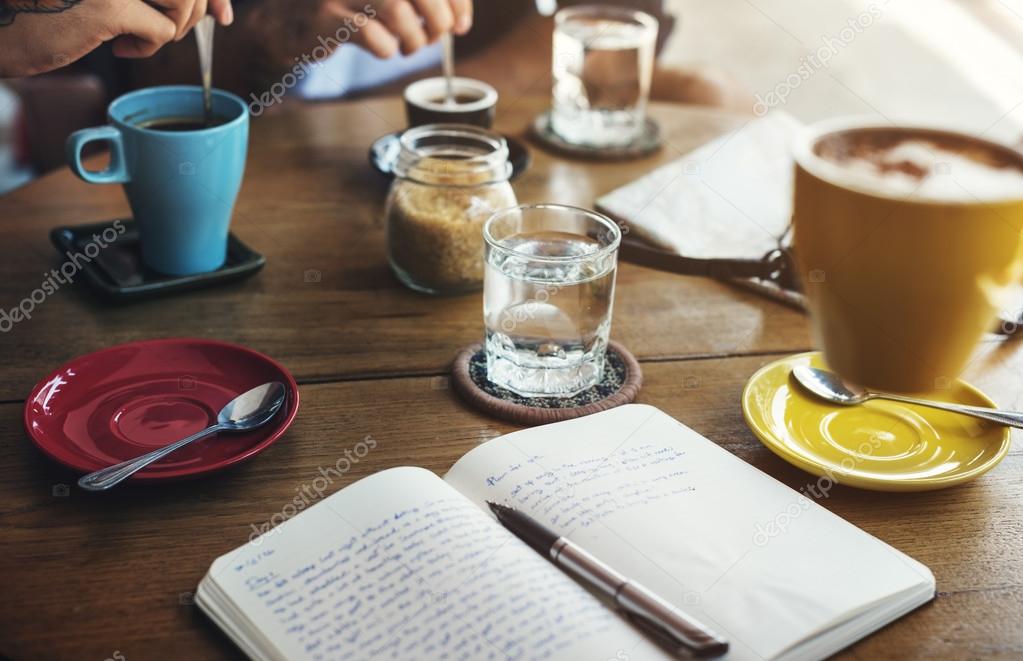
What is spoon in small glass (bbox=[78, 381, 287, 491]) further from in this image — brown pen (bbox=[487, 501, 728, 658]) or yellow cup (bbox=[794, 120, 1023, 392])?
yellow cup (bbox=[794, 120, 1023, 392])

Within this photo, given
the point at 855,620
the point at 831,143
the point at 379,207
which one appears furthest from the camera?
the point at 379,207

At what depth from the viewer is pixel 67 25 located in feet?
2.90

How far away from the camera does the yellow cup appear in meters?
0.42

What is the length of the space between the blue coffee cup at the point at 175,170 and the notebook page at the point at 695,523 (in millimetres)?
431

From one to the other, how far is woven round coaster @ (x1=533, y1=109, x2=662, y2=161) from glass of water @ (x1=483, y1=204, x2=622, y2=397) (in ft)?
1.63

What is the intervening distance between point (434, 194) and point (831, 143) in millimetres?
588

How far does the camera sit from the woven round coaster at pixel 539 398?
0.80 metres

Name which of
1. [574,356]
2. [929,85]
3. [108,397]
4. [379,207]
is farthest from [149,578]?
[929,85]

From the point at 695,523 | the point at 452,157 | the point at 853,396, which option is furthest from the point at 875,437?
the point at 452,157

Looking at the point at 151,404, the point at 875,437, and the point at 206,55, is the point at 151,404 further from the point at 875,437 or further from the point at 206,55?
the point at 875,437

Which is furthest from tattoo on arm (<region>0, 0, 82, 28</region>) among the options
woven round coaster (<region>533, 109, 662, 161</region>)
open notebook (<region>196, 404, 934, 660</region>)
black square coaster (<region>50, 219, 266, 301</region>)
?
woven round coaster (<region>533, 109, 662, 161</region>)

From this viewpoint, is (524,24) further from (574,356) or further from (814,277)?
(814,277)

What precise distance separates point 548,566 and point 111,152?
2.05 feet

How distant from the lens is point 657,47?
198cm
